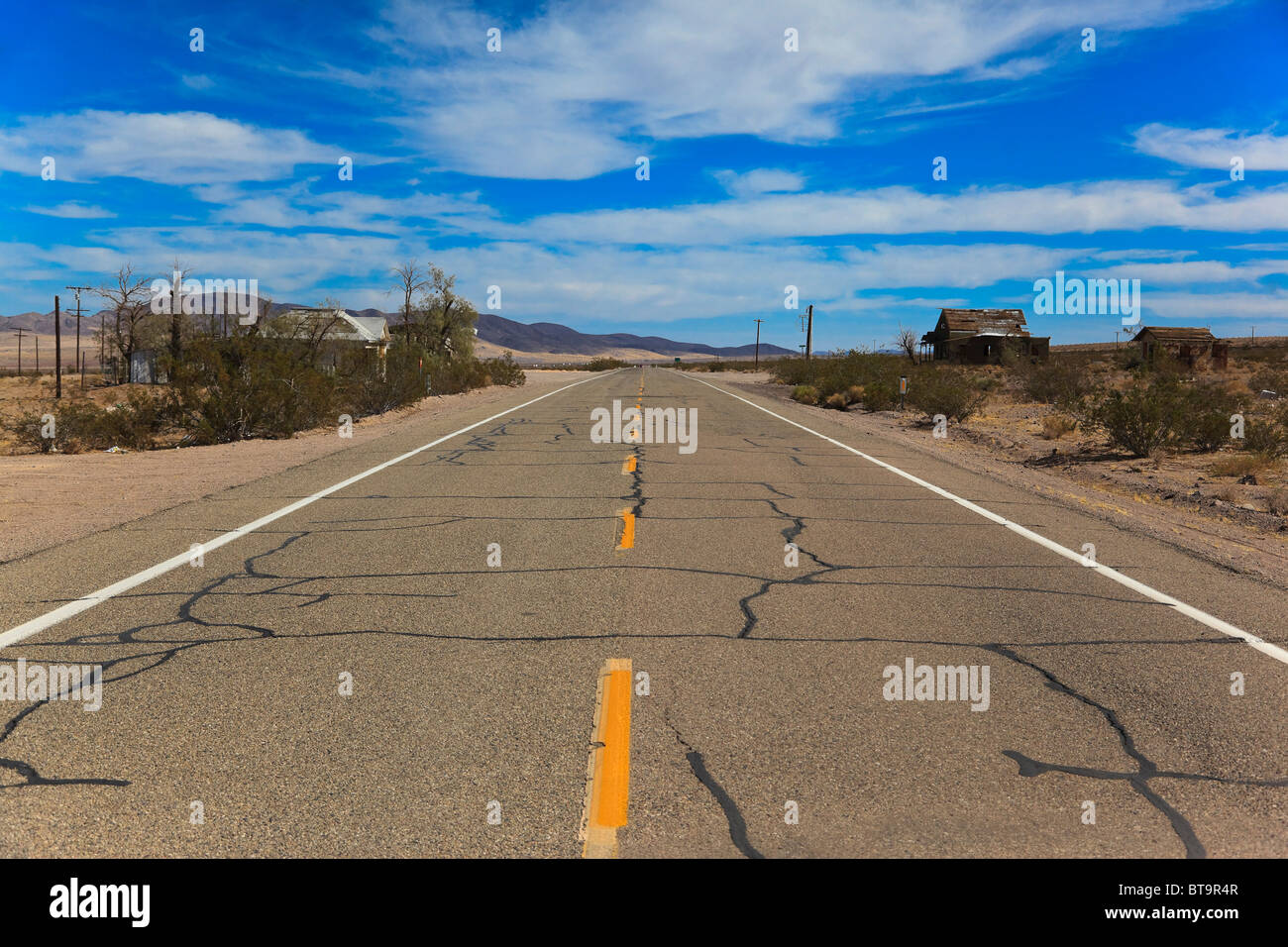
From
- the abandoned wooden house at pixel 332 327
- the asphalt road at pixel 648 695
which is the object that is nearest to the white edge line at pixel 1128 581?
the asphalt road at pixel 648 695

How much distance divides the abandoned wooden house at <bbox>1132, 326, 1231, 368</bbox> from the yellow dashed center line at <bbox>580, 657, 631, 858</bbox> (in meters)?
54.7

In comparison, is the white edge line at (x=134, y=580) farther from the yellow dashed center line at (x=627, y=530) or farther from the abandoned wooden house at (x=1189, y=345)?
the abandoned wooden house at (x=1189, y=345)

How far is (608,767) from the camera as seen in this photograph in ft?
13.6

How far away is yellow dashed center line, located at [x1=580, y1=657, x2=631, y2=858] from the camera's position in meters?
3.57

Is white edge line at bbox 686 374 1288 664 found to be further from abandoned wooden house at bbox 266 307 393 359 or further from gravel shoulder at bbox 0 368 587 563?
abandoned wooden house at bbox 266 307 393 359

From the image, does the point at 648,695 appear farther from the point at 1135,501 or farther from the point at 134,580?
the point at 1135,501

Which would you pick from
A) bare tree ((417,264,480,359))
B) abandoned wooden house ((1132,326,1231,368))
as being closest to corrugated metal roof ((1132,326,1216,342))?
abandoned wooden house ((1132,326,1231,368))

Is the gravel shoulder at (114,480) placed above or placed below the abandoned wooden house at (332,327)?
below

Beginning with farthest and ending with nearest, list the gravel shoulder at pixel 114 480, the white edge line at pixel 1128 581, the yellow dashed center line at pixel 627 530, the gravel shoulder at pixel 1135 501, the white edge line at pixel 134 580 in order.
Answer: the gravel shoulder at pixel 114 480
the gravel shoulder at pixel 1135 501
the yellow dashed center line at pixel 627 530
the white edge line at pixel 1128 581
the white edge line at pixel 134 580

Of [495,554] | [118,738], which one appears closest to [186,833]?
[118,738]

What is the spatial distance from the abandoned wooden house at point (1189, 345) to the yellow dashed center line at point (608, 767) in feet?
179

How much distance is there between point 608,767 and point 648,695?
90 cm

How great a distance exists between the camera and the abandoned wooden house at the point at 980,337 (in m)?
78.1
